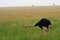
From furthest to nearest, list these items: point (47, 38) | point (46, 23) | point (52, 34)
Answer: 1. point (46, 23)
2. point (52, 34)
3. point (47, 38)

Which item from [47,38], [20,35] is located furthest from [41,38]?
[20,35]

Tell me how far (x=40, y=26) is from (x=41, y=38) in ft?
6.24

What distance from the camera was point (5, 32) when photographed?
1181 cm

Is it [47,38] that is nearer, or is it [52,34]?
[47,38]

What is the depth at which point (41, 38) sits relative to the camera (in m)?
9.95

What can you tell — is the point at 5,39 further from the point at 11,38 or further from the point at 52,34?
the point at 52,34

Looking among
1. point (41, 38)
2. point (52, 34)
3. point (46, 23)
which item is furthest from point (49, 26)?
point (41, 38)

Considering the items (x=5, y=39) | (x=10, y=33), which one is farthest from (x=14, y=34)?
(x=5, y=39)

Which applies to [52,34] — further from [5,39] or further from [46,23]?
[5,39]

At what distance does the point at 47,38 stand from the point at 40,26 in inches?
75.5

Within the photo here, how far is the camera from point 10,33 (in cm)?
1148

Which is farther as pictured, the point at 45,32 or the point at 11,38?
the point at 45,32

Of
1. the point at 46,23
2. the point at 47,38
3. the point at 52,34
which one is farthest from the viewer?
the point at 46,23

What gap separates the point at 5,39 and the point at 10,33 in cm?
145
